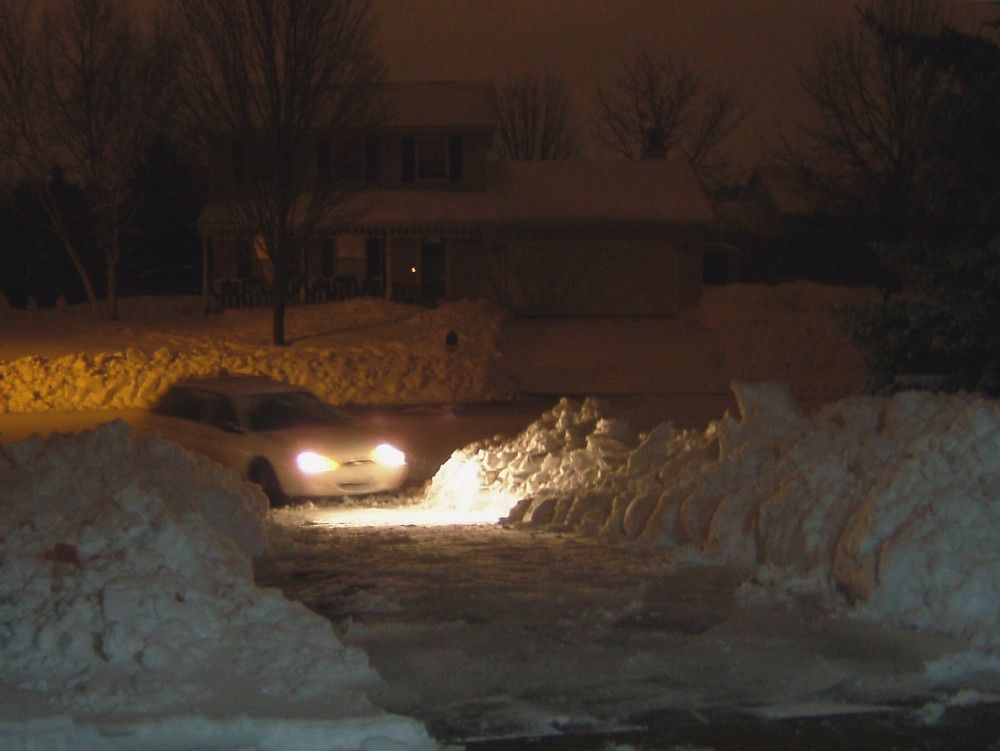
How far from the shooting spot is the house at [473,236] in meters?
37.0

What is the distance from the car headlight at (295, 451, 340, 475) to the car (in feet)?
0.04

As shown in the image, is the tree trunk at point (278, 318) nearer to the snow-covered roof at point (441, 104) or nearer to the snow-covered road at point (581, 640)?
the snow-covered roof at point (441, 104)

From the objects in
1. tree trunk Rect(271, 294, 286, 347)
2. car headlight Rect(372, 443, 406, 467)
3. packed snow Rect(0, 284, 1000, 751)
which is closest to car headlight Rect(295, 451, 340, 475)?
car headlight Rect(372, 443, 406, 467)

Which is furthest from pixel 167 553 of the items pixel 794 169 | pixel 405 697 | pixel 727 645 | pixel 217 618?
pixel 794 169

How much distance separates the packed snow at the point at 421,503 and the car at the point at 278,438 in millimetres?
963

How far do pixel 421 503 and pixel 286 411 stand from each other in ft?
6.66

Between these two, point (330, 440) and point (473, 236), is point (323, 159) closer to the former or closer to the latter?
point (473, 236)

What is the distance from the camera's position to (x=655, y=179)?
40500 mm

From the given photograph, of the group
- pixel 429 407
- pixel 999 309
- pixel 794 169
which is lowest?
pixel 429 407

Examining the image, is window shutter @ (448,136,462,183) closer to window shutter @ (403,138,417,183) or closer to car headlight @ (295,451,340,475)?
window shutter @ (403,138,417,183)

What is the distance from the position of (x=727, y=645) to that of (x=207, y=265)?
105 feet

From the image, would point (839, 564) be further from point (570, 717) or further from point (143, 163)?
point (143, 163)

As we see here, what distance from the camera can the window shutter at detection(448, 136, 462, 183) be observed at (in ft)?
128

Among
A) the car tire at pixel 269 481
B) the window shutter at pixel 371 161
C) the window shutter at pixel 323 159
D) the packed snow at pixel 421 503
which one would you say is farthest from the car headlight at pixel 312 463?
the window shutter at pixel 371 161
